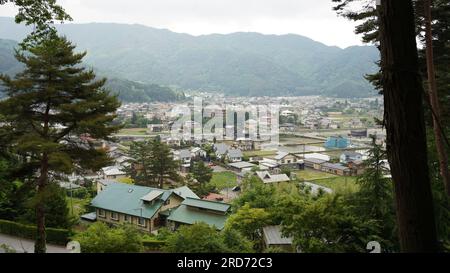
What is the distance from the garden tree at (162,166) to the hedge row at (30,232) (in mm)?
6446

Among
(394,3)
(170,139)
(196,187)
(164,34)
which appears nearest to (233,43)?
(164,34)

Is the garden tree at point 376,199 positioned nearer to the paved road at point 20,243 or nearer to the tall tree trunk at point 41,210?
the tall tree trunk at point 41,210

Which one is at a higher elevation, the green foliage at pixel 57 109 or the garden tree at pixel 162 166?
the green foliage at pixel 57 109

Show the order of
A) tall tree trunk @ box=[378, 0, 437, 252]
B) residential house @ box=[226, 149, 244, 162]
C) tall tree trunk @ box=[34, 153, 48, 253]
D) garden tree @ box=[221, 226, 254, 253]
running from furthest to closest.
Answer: residential house @ box=[226, 149, 244, 162] → tall tree trunk @ box=[34, 153, 48, 253] → garden tree @ box=[221, 226, 254, 253] → tall tree trunk @ box=[378, 0, 437, 252]

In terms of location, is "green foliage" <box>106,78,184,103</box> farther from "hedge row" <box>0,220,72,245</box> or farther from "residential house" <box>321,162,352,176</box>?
"residential house" <box>321,162,352,176</box>

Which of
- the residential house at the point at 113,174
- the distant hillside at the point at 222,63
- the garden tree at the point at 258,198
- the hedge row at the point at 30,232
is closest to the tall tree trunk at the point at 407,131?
the garden tree at the point at 258,198

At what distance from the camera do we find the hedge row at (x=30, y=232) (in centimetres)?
877

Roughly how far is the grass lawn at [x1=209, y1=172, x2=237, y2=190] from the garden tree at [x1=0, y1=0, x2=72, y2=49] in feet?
43.2

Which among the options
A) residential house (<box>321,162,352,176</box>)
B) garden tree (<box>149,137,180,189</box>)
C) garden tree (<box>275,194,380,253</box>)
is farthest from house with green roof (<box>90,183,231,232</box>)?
residential house (<box>321,162,352,176</box>)

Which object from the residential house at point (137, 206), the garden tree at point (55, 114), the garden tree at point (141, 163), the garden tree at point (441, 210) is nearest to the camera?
the garden tree at point (441, 210)

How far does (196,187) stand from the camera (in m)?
15.6

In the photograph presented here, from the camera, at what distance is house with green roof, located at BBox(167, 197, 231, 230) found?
1053cm

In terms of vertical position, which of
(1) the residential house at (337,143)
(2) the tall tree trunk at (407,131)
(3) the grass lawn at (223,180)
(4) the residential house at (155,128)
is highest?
(2) the tall tree trunk at (407,131)
